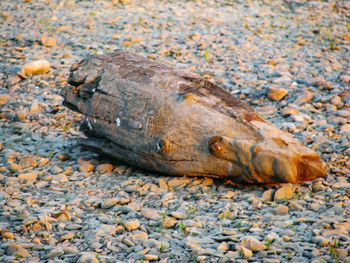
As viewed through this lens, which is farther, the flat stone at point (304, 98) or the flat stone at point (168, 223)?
the flat stone at point (304, 98)

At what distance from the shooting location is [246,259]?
12.5ft

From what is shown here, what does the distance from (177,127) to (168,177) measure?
1.61 feet

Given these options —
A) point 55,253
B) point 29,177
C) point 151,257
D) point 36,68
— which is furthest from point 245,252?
point 36,68

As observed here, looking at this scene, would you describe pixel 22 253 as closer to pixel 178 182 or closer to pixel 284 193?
pixel 178 182

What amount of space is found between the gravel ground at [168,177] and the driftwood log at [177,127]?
0.19 meters

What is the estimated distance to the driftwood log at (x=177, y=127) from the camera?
4707 mm

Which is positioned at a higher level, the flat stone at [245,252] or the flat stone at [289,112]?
the flat stone at [245,252]

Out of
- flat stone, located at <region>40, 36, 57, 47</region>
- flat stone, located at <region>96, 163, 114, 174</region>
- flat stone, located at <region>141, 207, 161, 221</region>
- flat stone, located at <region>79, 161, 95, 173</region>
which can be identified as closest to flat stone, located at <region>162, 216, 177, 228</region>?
flat stone, located at <region>141, 207, 161, 221</region>

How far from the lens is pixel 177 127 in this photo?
4.91 m

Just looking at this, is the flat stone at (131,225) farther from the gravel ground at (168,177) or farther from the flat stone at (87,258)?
the flat stone at (87,258)

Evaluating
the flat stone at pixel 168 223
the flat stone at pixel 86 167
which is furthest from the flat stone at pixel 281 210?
the flat stone at pixel 86 167

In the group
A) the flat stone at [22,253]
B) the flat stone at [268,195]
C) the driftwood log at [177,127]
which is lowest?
the flat stone at [22,253]

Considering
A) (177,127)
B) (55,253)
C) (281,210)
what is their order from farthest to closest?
(177,127) → (281,210) → (55,253)

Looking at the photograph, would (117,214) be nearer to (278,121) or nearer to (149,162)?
(149,162)
